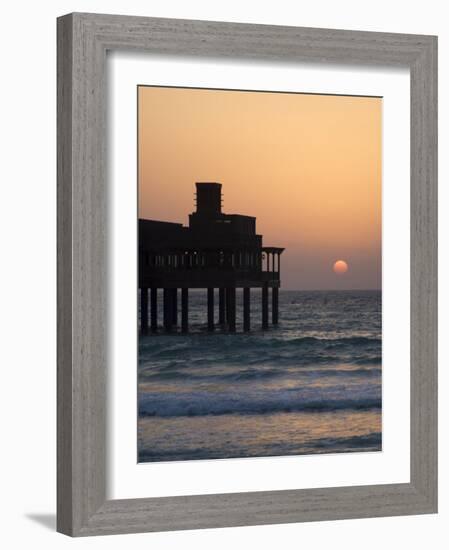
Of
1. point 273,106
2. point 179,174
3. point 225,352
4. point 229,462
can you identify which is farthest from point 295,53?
→ point 229,462

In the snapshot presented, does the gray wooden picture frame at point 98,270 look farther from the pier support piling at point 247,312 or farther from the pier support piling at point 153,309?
the pier support piling at point 247,312

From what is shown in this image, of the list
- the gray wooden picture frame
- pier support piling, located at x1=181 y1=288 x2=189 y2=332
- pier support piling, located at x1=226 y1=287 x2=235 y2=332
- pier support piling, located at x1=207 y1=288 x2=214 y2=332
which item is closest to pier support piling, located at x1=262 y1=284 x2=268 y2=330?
pier support piling, located at x1=226 y1=287 x2=235 y2=332

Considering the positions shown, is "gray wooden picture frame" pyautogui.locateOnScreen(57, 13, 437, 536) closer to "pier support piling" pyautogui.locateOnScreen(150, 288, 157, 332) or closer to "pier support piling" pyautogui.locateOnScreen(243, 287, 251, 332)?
"pier support piling" pyautogui.locateOnScreen(150, 288, 157, 332)

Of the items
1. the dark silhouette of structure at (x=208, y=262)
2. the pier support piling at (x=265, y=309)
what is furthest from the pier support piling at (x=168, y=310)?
the pier support piling at (x=265, y=309)

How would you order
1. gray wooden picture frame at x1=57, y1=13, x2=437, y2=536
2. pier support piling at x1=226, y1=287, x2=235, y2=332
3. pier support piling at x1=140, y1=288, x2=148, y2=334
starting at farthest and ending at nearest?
pier support piling at x1=226, y1=287, x2=235, y2=332
pier support piling at x1=140, y1=288, x2=148, y2=334
gray wooden picture frame at x1=57, y1=13, x2=437, y2=536

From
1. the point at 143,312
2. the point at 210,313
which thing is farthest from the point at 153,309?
the point at 210,313

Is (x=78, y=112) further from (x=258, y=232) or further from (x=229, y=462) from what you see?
(x=229, y=462)
